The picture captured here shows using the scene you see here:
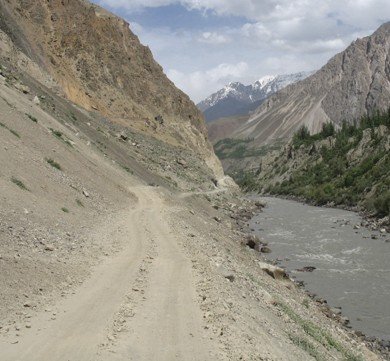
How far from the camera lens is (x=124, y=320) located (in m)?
13.0

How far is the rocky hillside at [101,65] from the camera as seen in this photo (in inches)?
3076

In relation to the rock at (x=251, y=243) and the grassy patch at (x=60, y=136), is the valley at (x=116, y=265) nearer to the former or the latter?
the rock at (x=251, y=243)

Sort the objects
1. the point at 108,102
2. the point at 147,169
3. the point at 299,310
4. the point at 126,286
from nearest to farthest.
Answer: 1. the point at 126,286
2. the point at 299,310
3. the point at 147,169
4. the point at 108,102

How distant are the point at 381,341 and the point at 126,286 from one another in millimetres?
13195

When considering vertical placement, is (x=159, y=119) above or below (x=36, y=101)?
above

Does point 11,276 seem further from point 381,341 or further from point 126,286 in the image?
point 381,341

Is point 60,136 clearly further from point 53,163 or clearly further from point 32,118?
point 53,163

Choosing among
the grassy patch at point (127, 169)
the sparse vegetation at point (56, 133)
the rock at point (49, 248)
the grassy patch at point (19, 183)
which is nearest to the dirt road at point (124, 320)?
the rock at point (49, 248)

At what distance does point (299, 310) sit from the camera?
828 inches

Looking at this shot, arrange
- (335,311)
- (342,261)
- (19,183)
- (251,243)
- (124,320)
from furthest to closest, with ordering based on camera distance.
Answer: (251,243)
(342,261)
(335,311)
(19,183)
(124,320)

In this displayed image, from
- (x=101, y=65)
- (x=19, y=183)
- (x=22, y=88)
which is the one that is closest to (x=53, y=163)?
(x=19, y=183)

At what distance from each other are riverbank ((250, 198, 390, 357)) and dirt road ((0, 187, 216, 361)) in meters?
11.1

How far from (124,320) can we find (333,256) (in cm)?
3150

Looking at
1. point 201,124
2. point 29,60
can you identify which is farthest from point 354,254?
point 201,124
